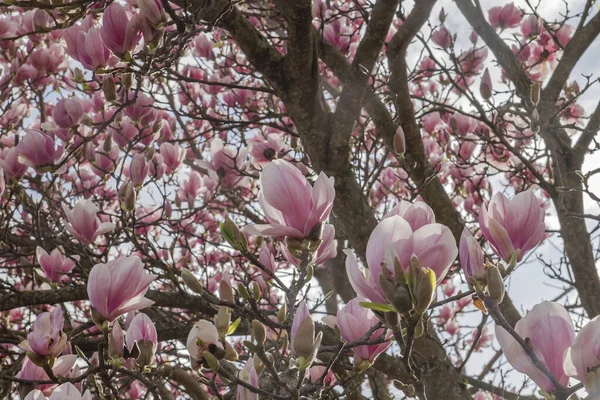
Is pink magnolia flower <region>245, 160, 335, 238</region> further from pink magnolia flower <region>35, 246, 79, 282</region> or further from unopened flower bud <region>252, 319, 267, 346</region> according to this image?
pink magnolia flower <region>35, 246, 79, 282</region>

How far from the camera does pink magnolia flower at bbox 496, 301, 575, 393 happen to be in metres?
0.79

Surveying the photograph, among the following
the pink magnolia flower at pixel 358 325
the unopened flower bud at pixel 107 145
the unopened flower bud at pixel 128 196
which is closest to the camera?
the pink magnolia flower at pixel 358 325

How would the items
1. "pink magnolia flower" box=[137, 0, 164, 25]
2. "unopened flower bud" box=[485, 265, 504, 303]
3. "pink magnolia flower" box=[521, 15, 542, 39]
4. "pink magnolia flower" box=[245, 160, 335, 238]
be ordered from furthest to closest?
"pink magnolia flower" box=[521, 15, 542, 39] → "pink magnolia flower" box=[137, 0, 164, 25] → "pink magnolia flower" box=[245, 160, 335, 238] → "unopened flower bud" box=[485, 265, 504, 303]

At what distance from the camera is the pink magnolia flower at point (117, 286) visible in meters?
1.19

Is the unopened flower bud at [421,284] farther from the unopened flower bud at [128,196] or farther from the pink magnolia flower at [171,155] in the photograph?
the pink magnolia flower at [171,155]

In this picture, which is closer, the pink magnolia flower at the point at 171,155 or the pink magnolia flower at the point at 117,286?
the pink magnolia flower at the point at 117,286

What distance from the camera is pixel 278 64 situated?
226 centimetres

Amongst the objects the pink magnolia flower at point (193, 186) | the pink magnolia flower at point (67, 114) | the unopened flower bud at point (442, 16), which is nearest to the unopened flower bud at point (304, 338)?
the pink magnolia flower at point (67, 114)

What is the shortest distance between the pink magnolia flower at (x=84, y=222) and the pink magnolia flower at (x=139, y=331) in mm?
747

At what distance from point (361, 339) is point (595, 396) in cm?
41

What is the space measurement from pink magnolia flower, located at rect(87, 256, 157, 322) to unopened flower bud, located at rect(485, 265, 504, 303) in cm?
79

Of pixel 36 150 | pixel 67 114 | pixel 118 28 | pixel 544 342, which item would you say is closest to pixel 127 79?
pixel 118 28

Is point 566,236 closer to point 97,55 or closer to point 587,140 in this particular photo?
point 587,140

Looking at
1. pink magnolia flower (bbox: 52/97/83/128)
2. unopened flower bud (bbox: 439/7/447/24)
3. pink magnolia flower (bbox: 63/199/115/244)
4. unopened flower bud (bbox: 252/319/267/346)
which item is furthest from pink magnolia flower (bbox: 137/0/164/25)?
unopened flower bud (bbox: 439/7/447/24)
